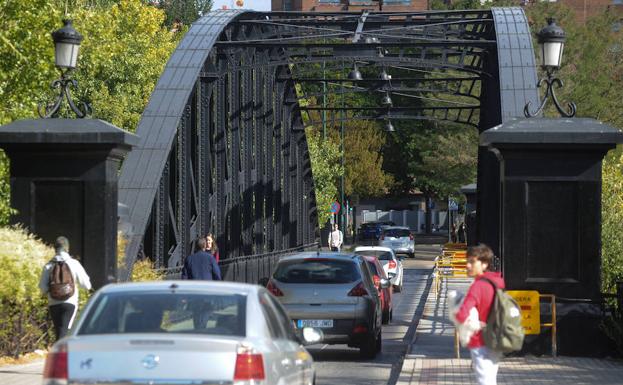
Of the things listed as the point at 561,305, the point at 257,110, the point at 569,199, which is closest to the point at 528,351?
the point at 561,305

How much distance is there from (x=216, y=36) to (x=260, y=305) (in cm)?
1814

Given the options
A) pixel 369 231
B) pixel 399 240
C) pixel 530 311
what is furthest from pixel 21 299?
pixel 369 231

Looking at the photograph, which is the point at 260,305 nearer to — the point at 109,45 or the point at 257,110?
the point at 257,110

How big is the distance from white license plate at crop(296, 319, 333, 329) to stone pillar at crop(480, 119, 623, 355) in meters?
2.69

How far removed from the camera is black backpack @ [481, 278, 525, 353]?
10.6 m

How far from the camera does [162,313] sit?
30.2 feet

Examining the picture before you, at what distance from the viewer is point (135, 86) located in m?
53.7

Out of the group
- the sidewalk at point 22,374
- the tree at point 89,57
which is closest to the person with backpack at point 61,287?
the sidewalk at point 22,374

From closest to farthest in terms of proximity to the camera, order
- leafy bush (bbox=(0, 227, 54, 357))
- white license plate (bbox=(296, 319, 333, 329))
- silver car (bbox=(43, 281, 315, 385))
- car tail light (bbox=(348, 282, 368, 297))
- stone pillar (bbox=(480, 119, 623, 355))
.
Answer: silver car (bbox=(43, 281, 315, 385)) < leafy bush (bbox=(0, 227, 54, 357)) < stone pillar (bbox=(480, 119, 623, 355)) < white license plate (bbox=(296, 319, 333, 329)) < car tail light (bbox=(348, 282, 368, 297))

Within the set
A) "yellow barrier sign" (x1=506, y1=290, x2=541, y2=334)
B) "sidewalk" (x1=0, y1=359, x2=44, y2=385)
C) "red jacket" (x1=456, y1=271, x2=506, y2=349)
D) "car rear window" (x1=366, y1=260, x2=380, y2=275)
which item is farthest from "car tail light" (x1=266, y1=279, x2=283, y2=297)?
"red jacket" (x1=456, y1=271, x2=506, y2=349)

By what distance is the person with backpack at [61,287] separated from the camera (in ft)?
49.5

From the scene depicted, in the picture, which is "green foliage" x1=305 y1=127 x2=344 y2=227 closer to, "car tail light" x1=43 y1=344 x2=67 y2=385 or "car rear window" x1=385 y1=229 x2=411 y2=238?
"car rear window" x1=385 y1=229 x2=411 y2=238

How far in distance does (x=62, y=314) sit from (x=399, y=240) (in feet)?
182

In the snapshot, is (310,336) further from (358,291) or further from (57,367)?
(358,291)
